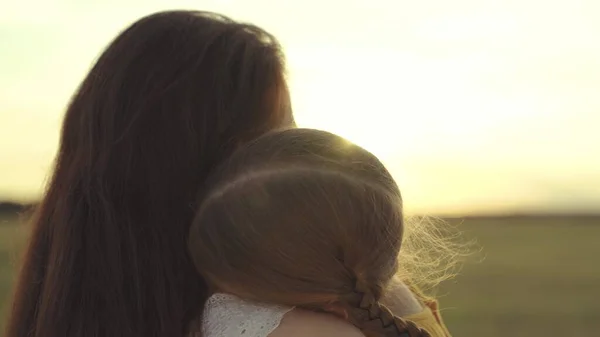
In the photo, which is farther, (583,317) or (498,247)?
(498,247)

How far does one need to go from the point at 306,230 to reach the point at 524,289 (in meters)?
7.40

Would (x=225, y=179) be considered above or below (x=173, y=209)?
above

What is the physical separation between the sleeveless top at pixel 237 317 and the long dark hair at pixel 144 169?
5.0 inches

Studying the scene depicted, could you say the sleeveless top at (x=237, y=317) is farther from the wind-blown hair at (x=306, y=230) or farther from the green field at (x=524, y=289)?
the green field at (x=524, y=289)

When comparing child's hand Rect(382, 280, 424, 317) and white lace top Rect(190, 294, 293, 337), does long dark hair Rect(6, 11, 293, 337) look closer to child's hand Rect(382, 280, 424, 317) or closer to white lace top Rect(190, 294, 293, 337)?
white lace top Rect(190, 294, 293, 337)

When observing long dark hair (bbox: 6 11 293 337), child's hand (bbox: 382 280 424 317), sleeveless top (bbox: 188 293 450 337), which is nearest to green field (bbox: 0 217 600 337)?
long dark hair (bbox: 6 11 293 337)

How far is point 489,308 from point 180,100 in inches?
228

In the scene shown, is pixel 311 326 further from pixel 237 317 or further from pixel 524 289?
pixel 524 289

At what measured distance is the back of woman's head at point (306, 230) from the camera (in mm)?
1266

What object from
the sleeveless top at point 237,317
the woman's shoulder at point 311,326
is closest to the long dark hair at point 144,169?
the sleeveless top at point 237,317

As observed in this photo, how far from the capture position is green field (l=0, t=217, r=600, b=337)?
20.2 feet

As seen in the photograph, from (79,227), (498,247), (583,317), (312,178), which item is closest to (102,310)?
(79,227)

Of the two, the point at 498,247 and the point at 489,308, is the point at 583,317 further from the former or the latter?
the point at 498,247

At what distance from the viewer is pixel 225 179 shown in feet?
4.52
